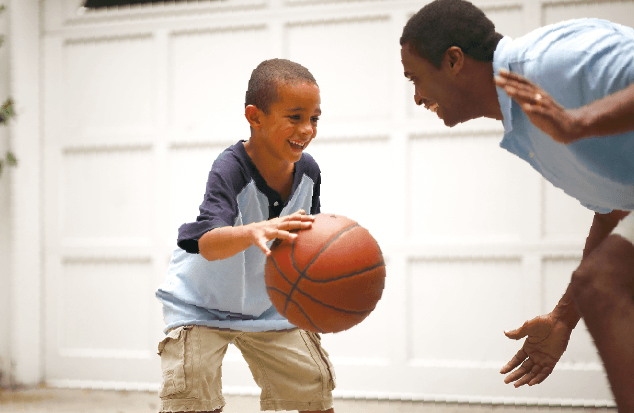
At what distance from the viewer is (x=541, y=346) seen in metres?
2.13

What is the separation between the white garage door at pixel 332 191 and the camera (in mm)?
3637

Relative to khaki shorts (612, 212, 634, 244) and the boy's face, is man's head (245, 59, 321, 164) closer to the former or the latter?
the boy's face

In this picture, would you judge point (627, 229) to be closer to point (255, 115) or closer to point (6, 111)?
point (255, 115)

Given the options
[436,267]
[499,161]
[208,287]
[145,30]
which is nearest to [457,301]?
[436,267]

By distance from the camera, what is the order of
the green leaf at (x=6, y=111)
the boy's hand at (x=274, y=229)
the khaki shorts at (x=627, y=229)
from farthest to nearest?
the green leaf at (x=6, y=111) < the boy's hand at (x=274, y=229) < the khaki shorts at (x=627, y=229)

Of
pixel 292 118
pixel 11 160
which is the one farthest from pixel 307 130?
pixel 11 160

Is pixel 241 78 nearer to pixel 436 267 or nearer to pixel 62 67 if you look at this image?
pixel 62 67

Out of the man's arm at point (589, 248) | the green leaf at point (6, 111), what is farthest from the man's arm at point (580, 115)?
the green leaf at point (6, 111)

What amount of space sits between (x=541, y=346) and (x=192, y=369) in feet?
4.11

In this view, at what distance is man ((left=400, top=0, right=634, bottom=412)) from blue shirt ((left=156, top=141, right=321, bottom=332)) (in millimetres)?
671

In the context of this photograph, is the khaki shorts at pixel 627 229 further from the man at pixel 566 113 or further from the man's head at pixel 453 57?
the man's head at pixel 453 57

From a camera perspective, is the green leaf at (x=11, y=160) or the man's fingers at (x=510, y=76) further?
the green leaf at (x=11, y=160)

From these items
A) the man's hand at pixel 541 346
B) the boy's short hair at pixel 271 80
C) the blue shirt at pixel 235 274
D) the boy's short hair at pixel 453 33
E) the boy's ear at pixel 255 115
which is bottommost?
A: the man's hand at pixel 541 346

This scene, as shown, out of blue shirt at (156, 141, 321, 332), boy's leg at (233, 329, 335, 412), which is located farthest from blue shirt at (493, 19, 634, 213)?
boy's leg at (233, 329, 335, 412)
